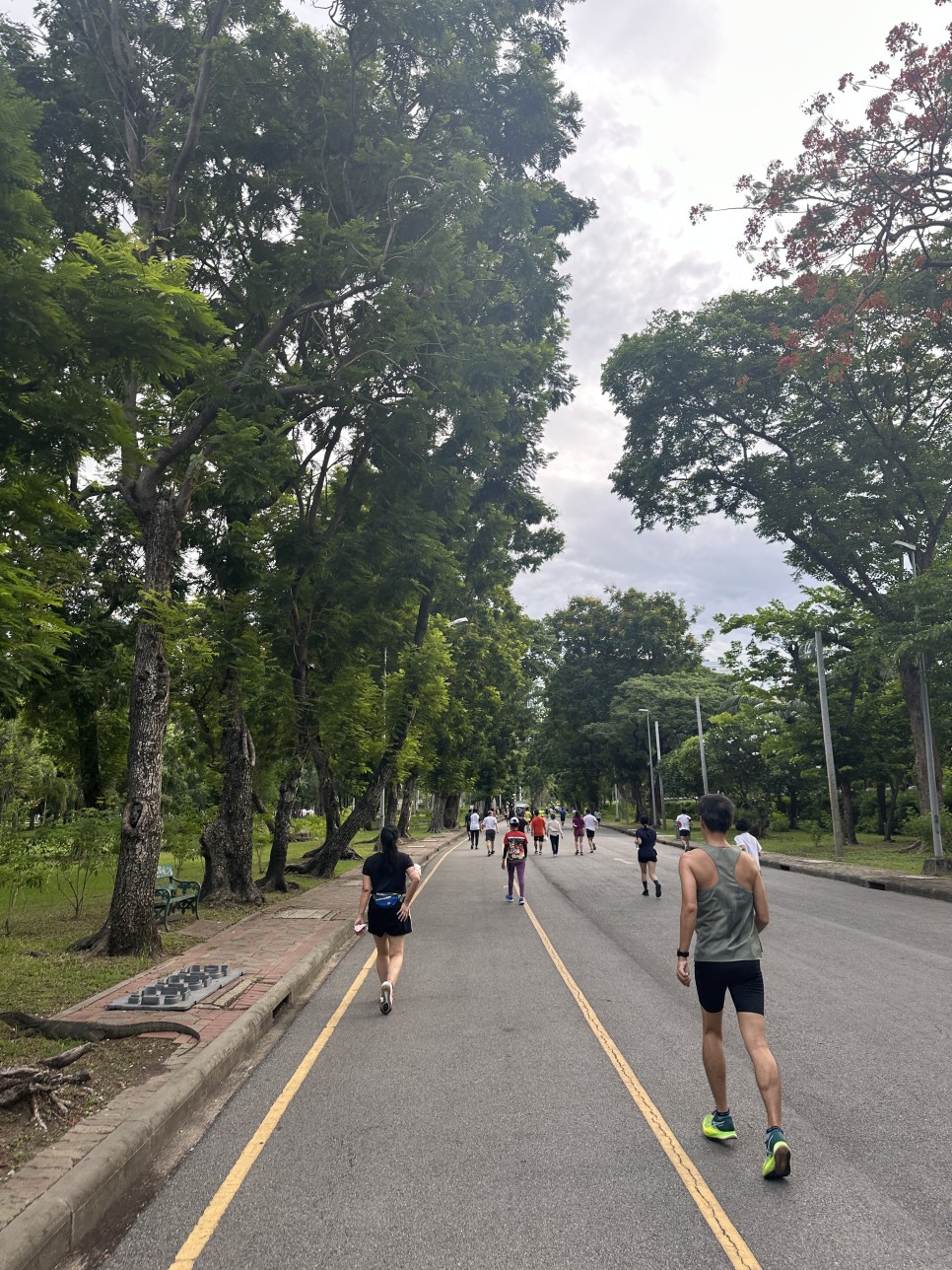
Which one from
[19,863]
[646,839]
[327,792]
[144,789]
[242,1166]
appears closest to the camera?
[242,1166]

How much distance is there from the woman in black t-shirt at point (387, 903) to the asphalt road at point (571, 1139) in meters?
0.43

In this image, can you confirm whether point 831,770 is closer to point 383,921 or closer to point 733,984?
point 383,921

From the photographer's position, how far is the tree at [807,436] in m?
23.1

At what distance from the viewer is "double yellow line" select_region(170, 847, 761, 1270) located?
12.0ft

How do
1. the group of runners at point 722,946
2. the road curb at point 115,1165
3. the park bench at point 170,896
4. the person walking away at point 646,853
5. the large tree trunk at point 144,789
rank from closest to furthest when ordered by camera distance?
the road curb at point 115,1165, the group of runners at point 722,946, the large tree trunk at point 144,789, the park bench at point 170,896, the person walking away at point 646,853

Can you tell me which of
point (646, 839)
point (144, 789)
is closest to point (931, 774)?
point (646, 839)

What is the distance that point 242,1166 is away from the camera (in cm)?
459

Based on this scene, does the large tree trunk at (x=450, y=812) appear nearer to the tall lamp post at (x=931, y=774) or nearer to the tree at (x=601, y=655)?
the tree at (x=601, y=655)

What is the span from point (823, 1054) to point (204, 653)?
9393 mm

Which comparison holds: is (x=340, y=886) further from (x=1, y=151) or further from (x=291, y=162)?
(x=1, y=151)

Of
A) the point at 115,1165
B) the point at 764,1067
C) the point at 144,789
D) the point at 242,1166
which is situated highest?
the point at 144,789

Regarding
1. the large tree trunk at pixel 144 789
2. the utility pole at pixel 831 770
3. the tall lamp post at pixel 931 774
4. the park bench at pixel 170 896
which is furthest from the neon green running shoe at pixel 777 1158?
the utility pole at pixel 831 770

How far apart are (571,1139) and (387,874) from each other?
3680mm

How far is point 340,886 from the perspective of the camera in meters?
20.8
